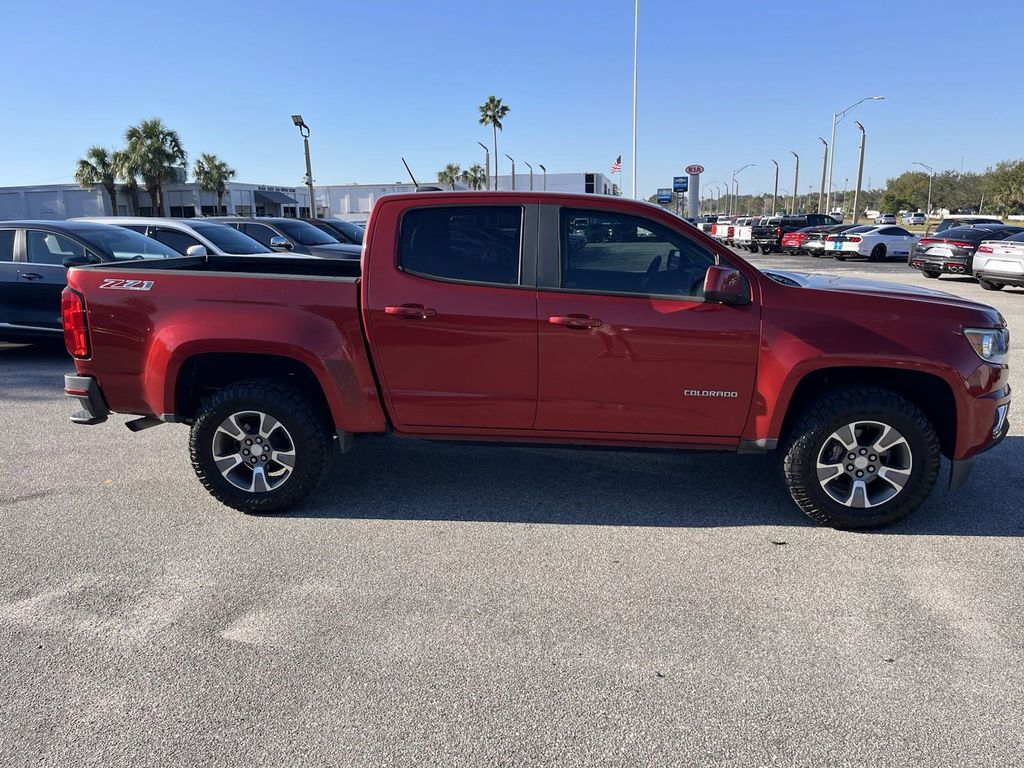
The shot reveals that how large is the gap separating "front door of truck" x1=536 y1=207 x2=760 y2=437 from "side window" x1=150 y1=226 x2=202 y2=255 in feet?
29.3

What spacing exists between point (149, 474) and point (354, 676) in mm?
2926

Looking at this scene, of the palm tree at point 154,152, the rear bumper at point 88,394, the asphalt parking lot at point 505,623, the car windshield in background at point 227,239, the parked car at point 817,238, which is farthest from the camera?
the palm tree at point 154,152

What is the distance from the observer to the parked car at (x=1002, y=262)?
1518 centimetres

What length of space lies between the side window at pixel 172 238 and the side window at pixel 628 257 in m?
8.96

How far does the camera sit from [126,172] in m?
50.1

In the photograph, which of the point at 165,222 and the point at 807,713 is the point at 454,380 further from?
the point at 165,222

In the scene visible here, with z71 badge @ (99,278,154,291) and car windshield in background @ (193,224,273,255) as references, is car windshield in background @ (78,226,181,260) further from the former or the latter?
z71 badge @ (99,278,154,291)

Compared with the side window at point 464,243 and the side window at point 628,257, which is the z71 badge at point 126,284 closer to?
the side window at point 464,243

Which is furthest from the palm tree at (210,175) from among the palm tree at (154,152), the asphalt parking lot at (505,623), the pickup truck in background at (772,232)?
the asphalt parking lot at (505,623)

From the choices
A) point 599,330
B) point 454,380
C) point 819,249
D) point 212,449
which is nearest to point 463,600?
point 454,380

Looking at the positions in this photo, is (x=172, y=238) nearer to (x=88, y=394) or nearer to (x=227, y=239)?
(x=227, y=239)

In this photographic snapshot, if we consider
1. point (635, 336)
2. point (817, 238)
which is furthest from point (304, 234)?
point (817, 238)

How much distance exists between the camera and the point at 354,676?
284 cm

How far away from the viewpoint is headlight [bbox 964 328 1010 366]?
3.95 m
